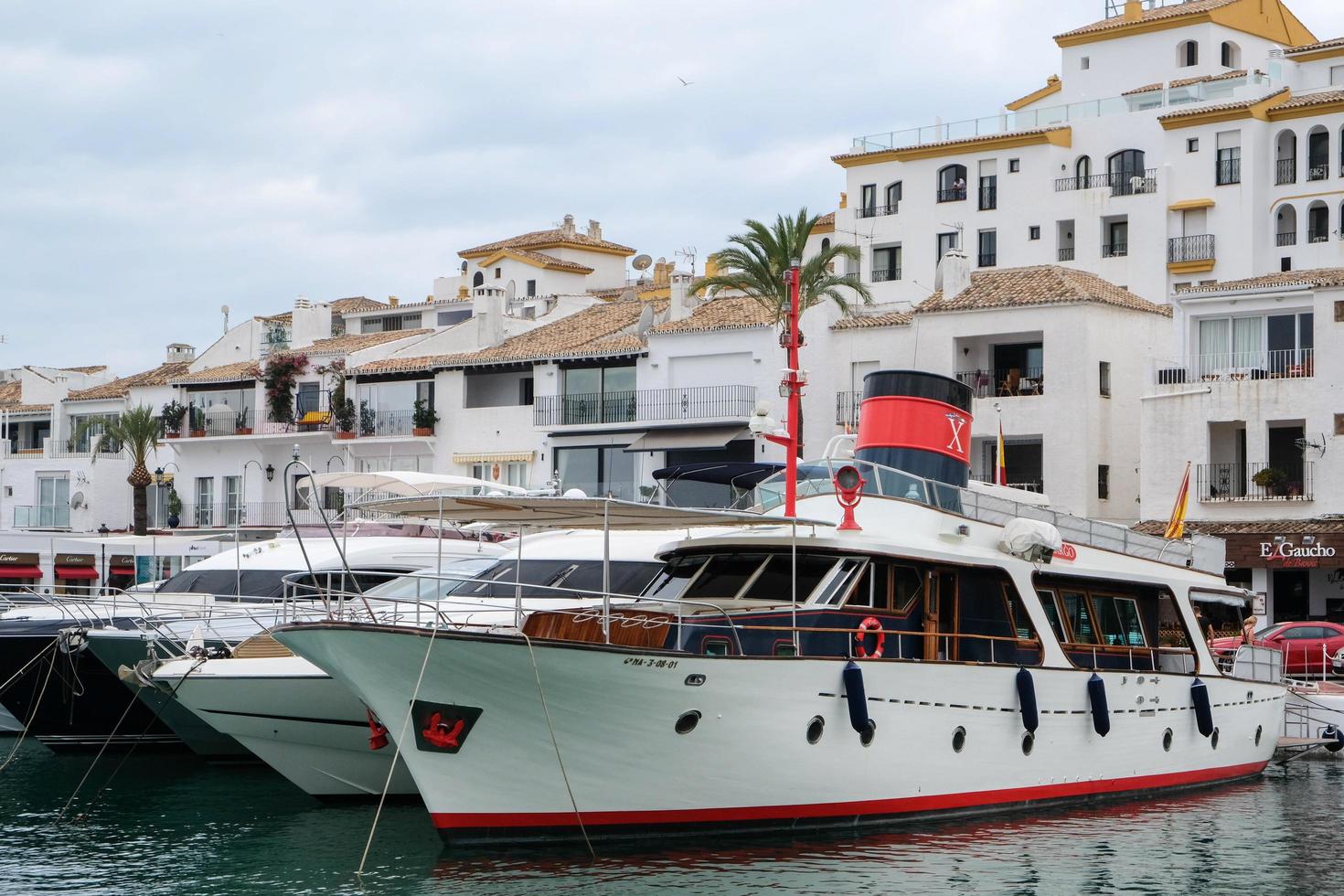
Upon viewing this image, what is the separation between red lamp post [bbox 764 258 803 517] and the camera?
65.6 ft

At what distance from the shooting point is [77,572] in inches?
2218

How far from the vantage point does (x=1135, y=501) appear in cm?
4559

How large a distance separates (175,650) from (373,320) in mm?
47477

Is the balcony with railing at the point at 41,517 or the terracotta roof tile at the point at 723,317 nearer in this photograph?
the terracotta roof tile at the point at 723,317

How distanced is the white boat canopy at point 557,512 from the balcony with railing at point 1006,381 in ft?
88.8

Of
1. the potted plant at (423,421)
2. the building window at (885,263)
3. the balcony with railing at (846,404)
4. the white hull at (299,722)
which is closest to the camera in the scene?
the white hull at (299,722)

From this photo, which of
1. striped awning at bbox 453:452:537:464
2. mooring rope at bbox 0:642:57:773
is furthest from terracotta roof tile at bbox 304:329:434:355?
mooring rope at bbox 0:642:57:773

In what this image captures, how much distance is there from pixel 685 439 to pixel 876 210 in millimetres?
13613

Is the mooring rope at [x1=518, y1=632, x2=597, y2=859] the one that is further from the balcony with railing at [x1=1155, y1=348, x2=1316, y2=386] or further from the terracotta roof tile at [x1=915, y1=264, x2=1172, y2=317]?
the terracotta roof tile at [x1=915, y1=264, x2=1172, y2=317]

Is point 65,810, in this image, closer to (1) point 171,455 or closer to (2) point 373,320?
(1) point 171,455

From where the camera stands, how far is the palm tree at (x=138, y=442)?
191 ft

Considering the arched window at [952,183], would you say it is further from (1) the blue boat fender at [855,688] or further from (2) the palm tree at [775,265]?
(1) the blue boat fender at [855,688]

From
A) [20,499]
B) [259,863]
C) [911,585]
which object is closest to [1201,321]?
[911,585]

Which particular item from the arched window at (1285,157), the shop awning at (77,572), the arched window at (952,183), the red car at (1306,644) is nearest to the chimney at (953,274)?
the arched window at (952,183)
